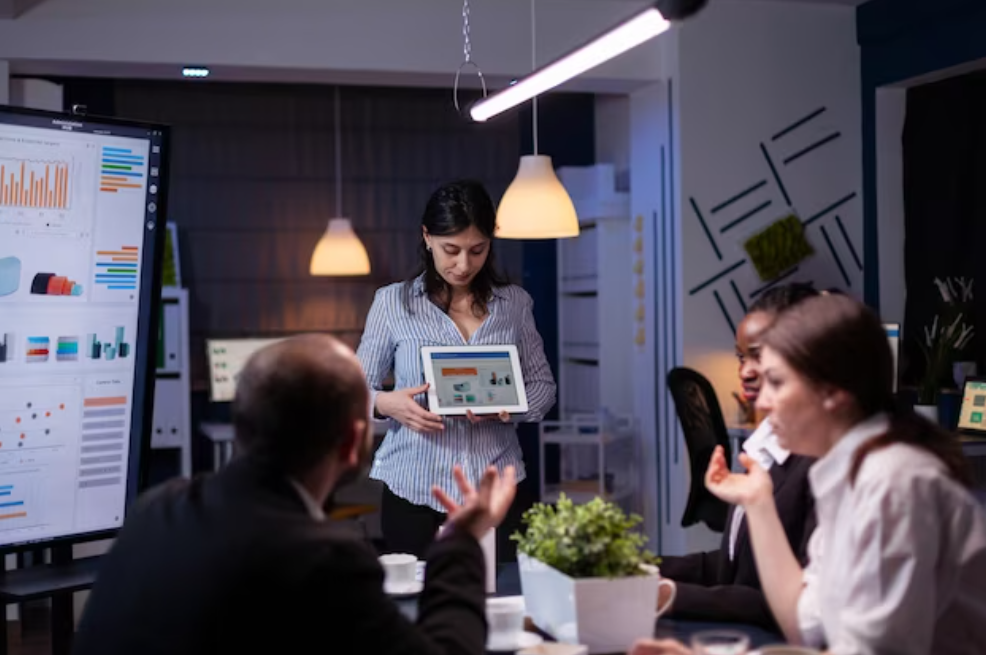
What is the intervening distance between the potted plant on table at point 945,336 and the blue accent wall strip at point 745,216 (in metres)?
0.94

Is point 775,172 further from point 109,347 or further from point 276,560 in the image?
point 276,560

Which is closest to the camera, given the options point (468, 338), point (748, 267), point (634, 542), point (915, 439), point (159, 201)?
point (915, 439)

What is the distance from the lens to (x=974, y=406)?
17.5 ft

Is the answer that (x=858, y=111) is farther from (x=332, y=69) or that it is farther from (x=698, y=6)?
(x=698, y=6)

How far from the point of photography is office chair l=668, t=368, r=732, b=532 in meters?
5.62

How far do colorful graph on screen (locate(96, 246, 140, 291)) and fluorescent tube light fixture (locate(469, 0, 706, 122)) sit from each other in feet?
4.02

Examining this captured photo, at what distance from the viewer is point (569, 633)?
2100 mm

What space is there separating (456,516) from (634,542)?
0.32 meters

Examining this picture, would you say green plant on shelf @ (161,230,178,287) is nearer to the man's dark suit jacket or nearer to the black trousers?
the black trousers

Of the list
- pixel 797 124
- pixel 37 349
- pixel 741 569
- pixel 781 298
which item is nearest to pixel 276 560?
pixel 741 569

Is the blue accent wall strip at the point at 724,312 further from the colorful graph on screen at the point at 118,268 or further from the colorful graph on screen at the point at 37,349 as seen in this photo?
the colorful graph on screen at the point at 37,349

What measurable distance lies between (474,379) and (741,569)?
4.03ft

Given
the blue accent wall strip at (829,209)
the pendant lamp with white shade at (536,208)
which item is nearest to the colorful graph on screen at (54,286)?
the pendant lamp with white shade at (536,208)

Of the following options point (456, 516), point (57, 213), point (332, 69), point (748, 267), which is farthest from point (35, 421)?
point (748, 267)
